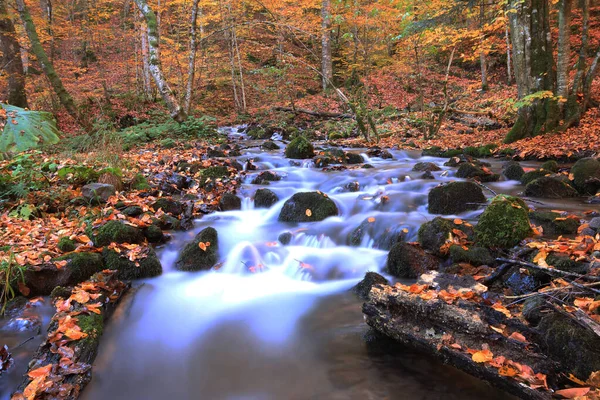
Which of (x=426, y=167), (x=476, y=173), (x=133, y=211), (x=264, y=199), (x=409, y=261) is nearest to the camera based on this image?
(x=409, y=261)

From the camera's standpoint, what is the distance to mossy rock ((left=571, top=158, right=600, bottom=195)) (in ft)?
19.5

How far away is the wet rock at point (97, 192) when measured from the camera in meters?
6.22

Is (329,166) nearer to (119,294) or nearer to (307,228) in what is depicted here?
(307,228)

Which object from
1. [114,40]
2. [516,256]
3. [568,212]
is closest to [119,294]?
[516,256]

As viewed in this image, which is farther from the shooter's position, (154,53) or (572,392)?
→ (154,53)

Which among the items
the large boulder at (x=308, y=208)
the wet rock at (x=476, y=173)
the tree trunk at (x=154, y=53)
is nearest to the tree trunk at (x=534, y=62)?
the wet rock at (x=476, y=173)

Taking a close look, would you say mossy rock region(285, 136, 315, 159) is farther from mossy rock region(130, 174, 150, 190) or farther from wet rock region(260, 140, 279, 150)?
mossy rock region(130, 174, 150, 190)

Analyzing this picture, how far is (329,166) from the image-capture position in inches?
378

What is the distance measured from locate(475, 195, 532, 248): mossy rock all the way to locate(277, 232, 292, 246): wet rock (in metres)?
2.79

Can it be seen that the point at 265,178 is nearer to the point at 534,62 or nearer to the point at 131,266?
the point at 131,266

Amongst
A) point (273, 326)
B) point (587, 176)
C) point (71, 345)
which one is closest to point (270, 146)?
point (587, 176)

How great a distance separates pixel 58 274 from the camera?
13.4ft

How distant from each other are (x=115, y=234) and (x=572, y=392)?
198 inches

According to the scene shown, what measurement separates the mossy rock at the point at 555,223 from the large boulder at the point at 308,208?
314 centimetres
